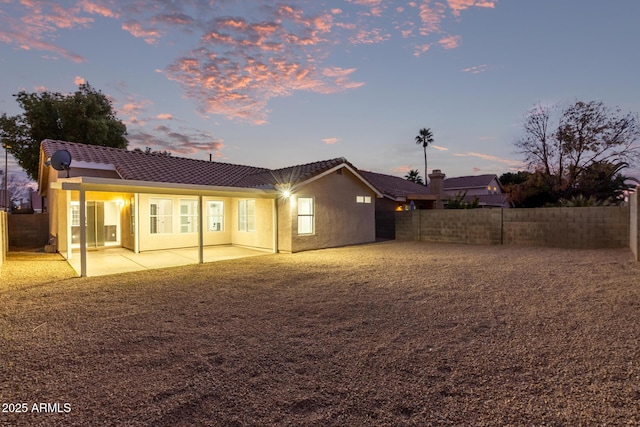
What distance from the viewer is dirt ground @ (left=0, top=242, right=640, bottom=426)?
2.53 metres

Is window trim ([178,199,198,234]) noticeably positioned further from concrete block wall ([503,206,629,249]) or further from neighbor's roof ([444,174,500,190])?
neighbor's roof ([444,174,500,190])

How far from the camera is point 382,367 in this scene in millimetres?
3246

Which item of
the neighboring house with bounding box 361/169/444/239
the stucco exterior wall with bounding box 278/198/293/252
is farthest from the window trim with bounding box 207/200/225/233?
the neighboring house with bounding box 361/169/444/239

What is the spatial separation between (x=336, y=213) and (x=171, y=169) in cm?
742

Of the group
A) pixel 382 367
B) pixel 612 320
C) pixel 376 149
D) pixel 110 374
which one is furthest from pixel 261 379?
pixel 376 149

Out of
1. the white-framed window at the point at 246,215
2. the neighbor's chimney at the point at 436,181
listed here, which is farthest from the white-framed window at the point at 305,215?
the neighbor's chimney at the point at 436,181

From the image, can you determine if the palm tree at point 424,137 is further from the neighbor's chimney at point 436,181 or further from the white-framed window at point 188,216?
the white-framed window at point 188,216

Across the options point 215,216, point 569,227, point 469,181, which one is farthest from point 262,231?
point 469,181

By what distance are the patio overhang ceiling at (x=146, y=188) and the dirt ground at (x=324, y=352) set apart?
8.31ft

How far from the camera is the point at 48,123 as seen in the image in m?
23.0

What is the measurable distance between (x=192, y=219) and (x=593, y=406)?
45.0ft

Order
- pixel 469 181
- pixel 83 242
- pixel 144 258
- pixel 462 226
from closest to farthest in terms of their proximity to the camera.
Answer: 1. pixel 83 242
2. pixel 144 258
3. pixel 462 226
4. pixel 469 181

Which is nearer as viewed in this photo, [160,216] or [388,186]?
[160,216]

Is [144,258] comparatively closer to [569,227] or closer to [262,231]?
[262,231]
